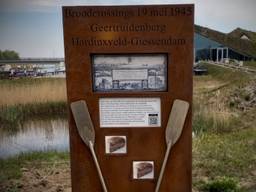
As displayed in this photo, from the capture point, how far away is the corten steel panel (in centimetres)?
233

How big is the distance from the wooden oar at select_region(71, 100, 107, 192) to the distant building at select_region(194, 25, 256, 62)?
10.5 m

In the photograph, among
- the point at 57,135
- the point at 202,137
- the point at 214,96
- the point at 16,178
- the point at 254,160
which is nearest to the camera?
the point at 16,178

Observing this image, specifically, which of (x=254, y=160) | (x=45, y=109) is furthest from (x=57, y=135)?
(x=254, y=160)

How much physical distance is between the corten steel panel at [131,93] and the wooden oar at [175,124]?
0.12 feet

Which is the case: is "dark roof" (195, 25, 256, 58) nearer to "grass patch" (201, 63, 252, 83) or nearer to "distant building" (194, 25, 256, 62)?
"distant building" (194, 25, 256, 62)

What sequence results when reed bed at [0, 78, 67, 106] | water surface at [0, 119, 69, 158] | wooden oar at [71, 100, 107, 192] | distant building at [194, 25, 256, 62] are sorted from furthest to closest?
distant building at [194, 25, 256, 62]
reed bed at [0, 78, 67, 106]
water surface at [0, 119, 69, 158]
wooden oar at [71, 100, 107, 192]

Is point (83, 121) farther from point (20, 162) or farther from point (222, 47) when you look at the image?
point (222, 47)

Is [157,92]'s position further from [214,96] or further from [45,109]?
[214,96]

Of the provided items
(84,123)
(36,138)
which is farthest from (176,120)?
(36,138)

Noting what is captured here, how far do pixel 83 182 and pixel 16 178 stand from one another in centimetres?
160

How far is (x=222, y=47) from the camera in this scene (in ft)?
51.8

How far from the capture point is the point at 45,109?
355 inches

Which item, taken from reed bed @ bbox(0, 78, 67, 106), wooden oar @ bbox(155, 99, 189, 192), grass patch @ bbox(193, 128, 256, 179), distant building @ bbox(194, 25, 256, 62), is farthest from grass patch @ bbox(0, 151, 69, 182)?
distant building @ bbox(194, 25, 256, 62)

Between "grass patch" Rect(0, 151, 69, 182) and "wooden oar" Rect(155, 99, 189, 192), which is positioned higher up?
"wooden oar" Rect(155, 99, 189, 192)
